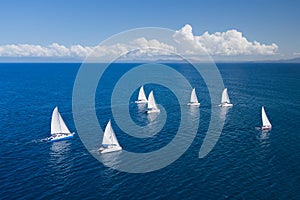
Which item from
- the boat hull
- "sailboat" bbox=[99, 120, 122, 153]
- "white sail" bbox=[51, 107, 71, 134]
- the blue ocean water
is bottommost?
the blue ocean water

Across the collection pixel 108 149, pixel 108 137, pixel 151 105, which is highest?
pixel 151 105

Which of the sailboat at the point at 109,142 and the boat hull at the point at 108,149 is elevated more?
the sailboat at the point at 109,142

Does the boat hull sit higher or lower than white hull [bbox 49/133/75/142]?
lower

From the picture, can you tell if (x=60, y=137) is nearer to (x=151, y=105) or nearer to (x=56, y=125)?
(x=56, y=125)

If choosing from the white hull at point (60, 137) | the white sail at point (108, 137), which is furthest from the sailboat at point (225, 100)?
the white hull at point (60, 137)

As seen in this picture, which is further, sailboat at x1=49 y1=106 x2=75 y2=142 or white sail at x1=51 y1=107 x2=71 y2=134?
white sail at x1=51 y1=107 x2=71 y2=134

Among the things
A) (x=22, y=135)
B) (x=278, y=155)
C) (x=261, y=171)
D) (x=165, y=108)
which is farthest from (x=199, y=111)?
(x=22, y=135)

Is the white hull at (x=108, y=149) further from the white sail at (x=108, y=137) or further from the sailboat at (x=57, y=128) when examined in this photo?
the sailboat at (x=57, y=128)

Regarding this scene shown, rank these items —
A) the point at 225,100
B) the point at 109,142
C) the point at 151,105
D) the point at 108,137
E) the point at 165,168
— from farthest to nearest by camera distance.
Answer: the point at 225,100, the point at 151,105, the point at 109,142, the point at 108,137, the point at 165,168

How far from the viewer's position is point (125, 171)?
77.3 meters

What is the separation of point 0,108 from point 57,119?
7214 cm

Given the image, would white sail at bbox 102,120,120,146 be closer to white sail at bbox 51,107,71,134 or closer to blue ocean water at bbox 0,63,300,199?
blue ocean water at bbox 0,63,300,199

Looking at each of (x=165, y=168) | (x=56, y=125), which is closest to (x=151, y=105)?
(x=56, y=125)

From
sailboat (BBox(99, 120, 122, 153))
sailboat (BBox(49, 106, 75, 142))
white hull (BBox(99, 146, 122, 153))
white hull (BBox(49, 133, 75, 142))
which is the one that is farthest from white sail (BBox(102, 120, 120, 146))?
sailboat (BBox(49, 106, 75, 142))
